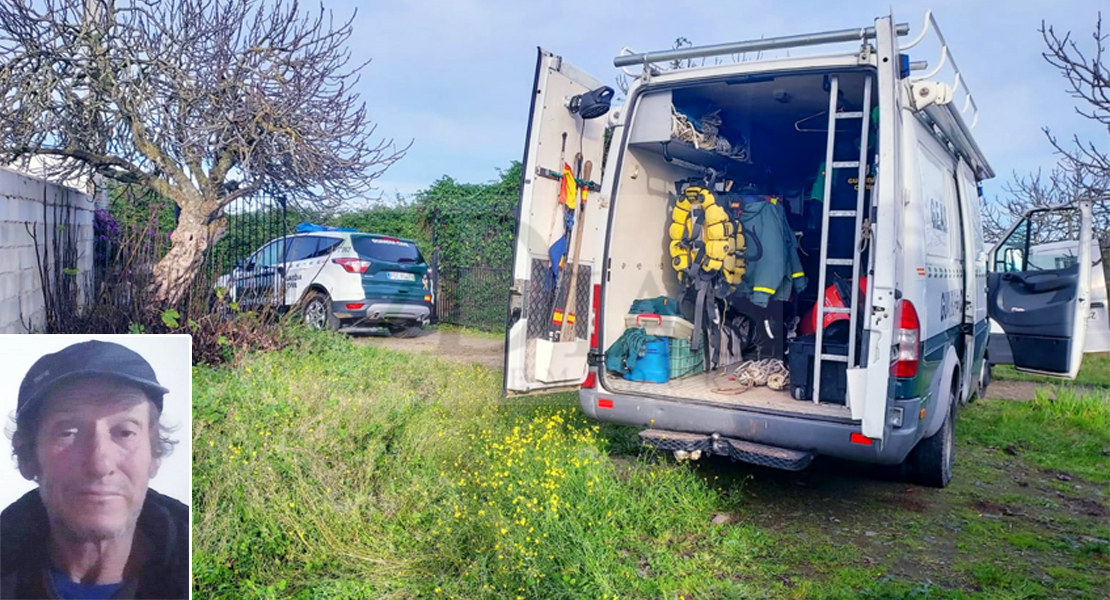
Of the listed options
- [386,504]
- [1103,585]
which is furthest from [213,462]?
[1103,585]

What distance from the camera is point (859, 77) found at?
4.97 meters

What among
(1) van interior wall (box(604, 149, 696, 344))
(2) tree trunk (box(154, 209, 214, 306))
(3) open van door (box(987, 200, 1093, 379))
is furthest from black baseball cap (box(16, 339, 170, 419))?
(3) open van door (box(987, 200, 1093, 379))

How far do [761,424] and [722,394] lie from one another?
547 mm

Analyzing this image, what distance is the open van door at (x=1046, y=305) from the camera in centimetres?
771

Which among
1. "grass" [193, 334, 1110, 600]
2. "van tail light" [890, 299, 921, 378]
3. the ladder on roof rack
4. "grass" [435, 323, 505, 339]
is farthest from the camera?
"grass" [435, 323, 505, 339]

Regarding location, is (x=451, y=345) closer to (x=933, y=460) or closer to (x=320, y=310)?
(x=320, y=310)

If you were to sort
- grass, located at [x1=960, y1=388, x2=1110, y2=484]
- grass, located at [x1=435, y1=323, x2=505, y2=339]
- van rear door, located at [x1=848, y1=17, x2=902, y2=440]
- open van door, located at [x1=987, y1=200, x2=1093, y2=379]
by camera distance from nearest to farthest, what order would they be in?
van rear door, located at [x1=848, y1=17, x2=902, y2=440] → grass, located at [x1=960, y1=388, x2=1110, y2=484] → open van door, located at [x1=987, y1=200, x2=1093, y2=379] → grass, located at [x1=435, y1=323, x2=505, y2=339]

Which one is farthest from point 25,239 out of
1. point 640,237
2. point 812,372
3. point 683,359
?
point 812,372

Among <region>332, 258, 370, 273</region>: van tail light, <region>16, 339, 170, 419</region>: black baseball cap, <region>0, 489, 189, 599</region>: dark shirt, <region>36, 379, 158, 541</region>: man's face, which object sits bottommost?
<region>0, 489, 189, 599</region>: dark shirt

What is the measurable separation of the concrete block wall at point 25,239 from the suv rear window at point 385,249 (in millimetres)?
4302

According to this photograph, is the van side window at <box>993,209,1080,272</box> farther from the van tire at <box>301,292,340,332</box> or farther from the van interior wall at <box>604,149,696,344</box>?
the van tire at <box>301,292,340,332</box>

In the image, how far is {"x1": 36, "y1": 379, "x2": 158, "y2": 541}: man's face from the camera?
226 cm

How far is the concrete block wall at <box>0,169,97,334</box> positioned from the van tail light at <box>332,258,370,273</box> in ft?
13.3

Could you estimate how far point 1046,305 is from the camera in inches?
315
